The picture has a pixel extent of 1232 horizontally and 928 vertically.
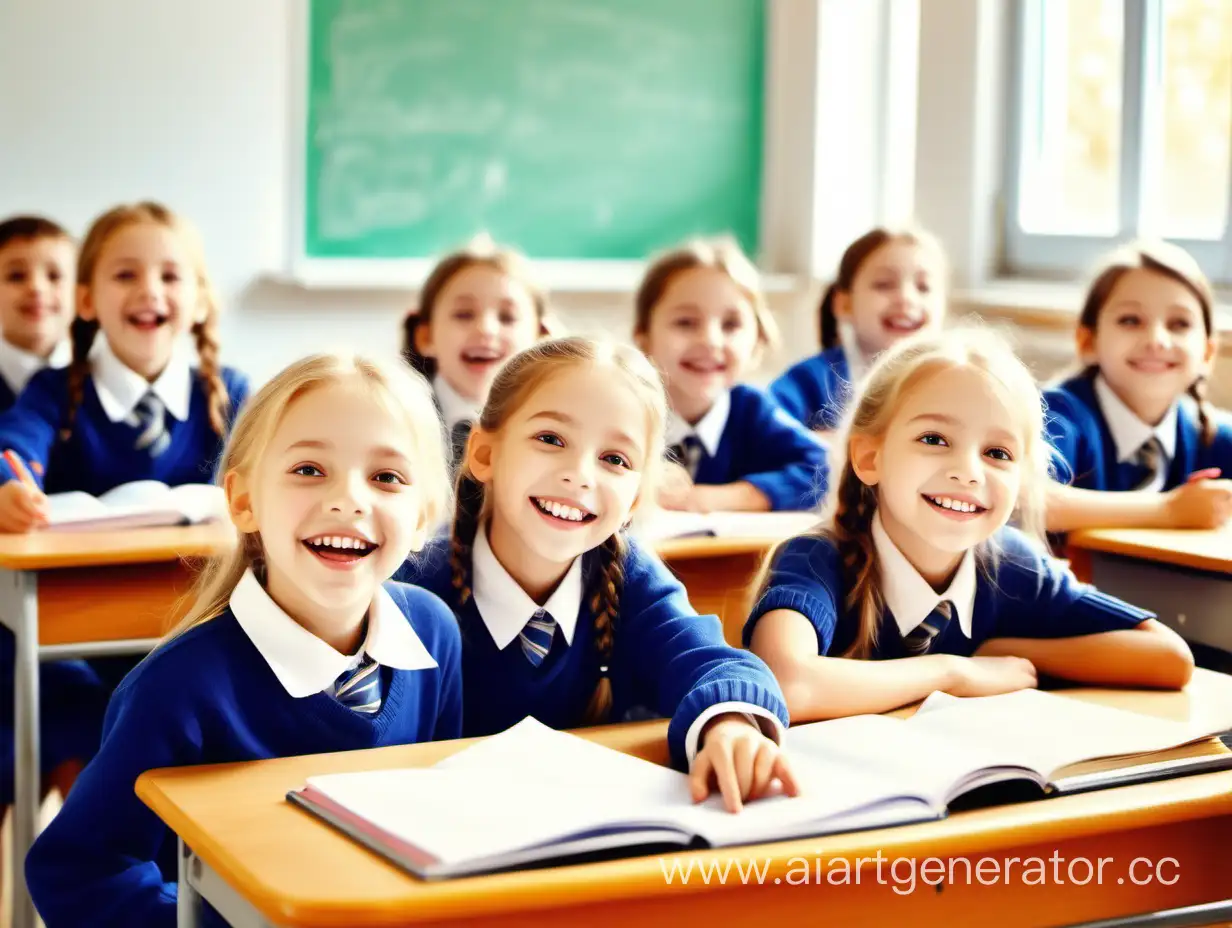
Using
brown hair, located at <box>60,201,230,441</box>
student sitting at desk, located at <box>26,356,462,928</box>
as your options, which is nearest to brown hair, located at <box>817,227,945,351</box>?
brown hair, located at <box>60,201,230,441</box>

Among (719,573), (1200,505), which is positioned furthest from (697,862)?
(1200,505)

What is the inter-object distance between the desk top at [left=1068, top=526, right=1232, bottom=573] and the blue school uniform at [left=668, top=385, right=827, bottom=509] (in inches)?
25.7

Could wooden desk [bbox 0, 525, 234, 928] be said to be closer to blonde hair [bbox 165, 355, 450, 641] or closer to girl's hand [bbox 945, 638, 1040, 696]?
blonde hair [bbox 165, 355, 450, 641]

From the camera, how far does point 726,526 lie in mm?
2678

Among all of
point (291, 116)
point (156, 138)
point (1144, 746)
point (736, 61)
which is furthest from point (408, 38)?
point (1144, 746)

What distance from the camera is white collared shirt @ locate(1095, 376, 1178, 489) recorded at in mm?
3035

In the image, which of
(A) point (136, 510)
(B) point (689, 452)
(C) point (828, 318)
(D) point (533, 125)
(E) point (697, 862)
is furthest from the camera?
(D) point (533, 125)

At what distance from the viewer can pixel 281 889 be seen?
1068mm

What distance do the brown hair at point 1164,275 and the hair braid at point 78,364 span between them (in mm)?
2026

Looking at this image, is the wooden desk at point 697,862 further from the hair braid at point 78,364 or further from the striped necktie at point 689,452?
the hair braid at point 78,364

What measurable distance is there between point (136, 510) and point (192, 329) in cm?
92

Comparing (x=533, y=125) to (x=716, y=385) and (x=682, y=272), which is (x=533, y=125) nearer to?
(x=682, y=272)

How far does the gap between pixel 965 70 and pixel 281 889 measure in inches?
153

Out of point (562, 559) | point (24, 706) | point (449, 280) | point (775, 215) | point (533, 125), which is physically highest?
point (533, 125)
